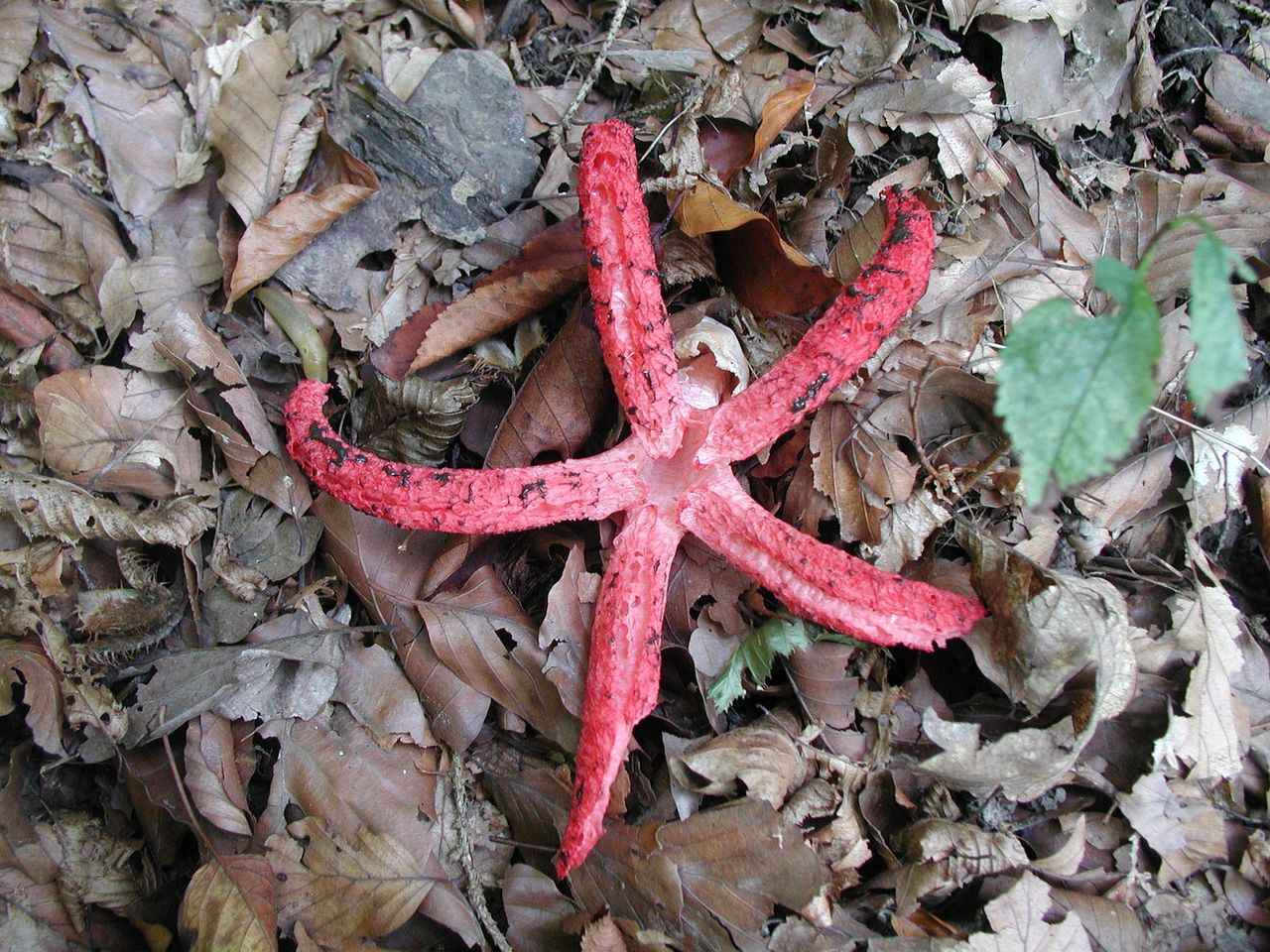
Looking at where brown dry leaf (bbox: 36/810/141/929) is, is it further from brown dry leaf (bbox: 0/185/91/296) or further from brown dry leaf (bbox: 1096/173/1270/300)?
brown dry leaf (bbox: 1096/173/1270/300)

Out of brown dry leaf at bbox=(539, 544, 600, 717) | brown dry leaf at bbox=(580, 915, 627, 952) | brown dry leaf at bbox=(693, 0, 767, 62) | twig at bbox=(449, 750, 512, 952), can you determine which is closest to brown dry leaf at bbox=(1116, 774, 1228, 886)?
brown dry leaf at bbox=(580, 915, 627, 952)

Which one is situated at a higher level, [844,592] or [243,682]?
[844,592]

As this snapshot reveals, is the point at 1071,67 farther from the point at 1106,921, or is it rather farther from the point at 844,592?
the point at 1106,921

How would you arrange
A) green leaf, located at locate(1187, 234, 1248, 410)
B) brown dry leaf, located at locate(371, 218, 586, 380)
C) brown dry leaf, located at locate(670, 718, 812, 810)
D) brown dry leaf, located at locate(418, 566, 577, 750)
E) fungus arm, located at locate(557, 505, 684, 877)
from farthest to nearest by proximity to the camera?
brown dry leaf, located at locate(371, 218, 586, 380), brown dry leaf, located at locate(418, 566, 577, 750), brown dry leaf, located at locate(670, 718, 812, 810), fungus arm, located at locate(557, 505, 684, 877), green leaf, located at locate(1187, 234, 1248, 410)

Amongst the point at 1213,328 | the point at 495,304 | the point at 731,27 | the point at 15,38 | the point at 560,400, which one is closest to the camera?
the point at 1213,328

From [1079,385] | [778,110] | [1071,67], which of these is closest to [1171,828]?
[1079,385]

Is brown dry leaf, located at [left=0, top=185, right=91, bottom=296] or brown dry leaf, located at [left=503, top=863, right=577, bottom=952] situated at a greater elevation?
brown dry leaf, located at [left=0, top=185, right=91, bottom=296]

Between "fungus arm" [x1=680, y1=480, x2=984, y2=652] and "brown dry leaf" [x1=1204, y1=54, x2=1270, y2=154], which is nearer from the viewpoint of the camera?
"fungus arm" [x1=680, y1=480, x2=984, y2=652]

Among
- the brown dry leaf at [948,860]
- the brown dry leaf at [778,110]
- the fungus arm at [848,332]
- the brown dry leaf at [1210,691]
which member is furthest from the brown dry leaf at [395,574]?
the brown dry leaf at [1210,691]
